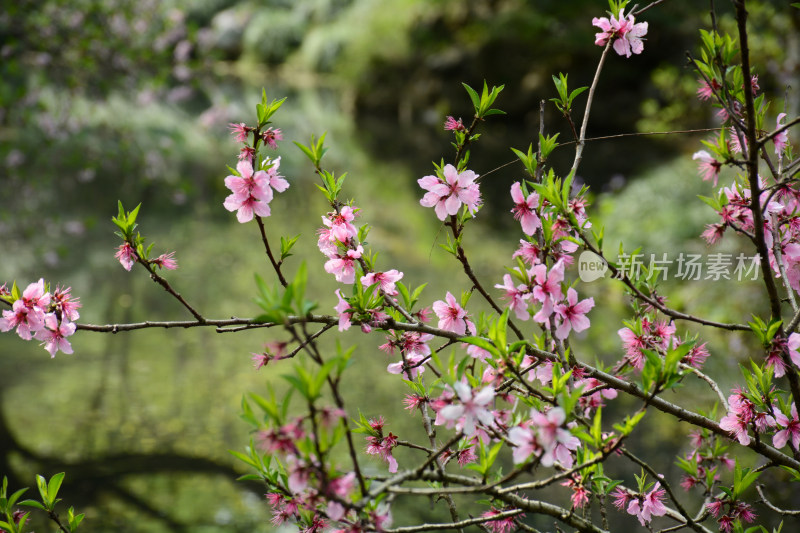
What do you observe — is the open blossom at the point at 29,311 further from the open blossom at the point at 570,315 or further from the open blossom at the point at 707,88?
the open blossom at the point at 707,88

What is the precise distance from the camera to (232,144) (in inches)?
428

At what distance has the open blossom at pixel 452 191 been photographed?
3.93 ft

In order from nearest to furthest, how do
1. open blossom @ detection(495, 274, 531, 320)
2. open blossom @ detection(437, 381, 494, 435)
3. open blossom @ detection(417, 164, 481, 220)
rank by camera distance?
open blossom @ detection(437, 381, 494, 435), open blossom @ detection(495, 274, 531, 320), open blossom @ detection(417, 164, 481, 220)

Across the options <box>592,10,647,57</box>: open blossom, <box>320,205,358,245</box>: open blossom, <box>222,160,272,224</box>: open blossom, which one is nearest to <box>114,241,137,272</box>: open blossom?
<box>222,160,272,224</box>: open blossom

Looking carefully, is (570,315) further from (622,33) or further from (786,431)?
(622,33)

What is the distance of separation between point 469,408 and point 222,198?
7368 millimetres

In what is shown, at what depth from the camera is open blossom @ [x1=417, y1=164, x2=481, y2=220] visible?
1.20m

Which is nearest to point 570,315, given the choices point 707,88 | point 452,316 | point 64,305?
point 452,316

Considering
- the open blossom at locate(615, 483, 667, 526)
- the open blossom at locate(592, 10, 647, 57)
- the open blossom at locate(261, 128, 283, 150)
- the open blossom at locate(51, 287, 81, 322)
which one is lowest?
the open blossom at locate(615, 483, 667, 526)

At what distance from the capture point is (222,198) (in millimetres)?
7840

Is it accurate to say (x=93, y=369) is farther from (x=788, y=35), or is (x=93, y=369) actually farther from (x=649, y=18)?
(x=649, y=18)

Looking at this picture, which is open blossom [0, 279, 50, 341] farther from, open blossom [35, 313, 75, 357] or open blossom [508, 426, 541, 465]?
open blossom [508, 426, 541, 465]

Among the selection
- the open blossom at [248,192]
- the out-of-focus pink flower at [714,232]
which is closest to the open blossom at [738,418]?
the out-of-focus pink flower at [714,232]

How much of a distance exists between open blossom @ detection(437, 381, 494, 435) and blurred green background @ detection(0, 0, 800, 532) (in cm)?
33
